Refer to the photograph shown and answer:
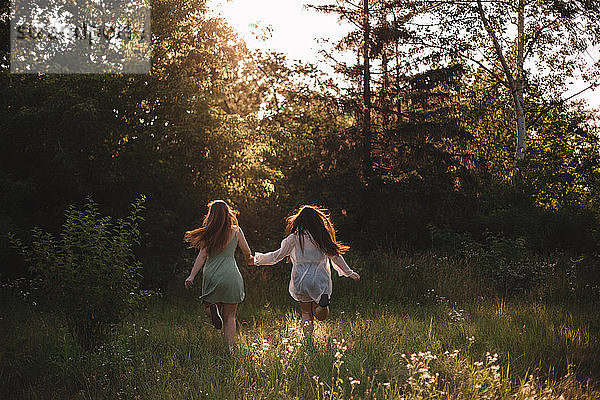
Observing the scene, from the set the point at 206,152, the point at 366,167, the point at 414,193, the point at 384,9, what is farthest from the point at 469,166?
the point at 206,152

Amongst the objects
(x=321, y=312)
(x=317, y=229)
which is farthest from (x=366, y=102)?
(x=321, y=312)

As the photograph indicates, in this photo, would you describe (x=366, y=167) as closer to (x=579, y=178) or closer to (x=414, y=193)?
(x=414, y=193)

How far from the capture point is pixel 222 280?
7.30 m

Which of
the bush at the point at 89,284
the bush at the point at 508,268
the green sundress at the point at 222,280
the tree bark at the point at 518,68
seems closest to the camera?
the bush at the point at 89,284

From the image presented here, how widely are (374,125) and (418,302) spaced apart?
1015 centimetres

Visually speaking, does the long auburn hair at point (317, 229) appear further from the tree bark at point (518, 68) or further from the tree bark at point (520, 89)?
the tree bark at point (520, 89)

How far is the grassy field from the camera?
518 cm

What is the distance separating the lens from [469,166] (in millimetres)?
19875

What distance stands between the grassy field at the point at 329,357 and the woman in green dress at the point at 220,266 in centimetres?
42

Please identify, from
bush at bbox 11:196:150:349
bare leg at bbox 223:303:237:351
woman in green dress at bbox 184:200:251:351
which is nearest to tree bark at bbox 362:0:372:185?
woman in green dress at bbox 184:200:251:351

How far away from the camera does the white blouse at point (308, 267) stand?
765 cm

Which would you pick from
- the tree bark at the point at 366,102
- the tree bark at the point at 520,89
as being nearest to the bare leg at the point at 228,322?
the tree bark at the point at 366,102

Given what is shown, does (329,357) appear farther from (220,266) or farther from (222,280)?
(220,266)

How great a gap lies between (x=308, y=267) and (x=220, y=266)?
A: 113 cm
